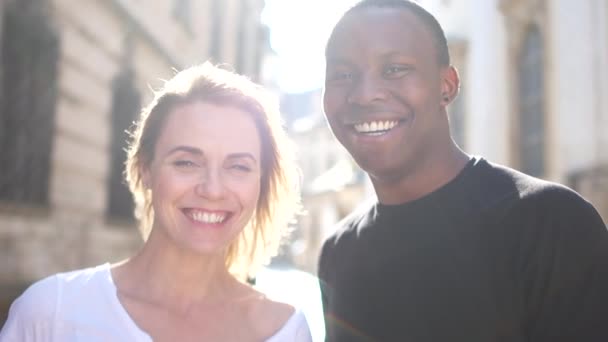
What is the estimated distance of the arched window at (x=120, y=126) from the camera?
36.4 ft

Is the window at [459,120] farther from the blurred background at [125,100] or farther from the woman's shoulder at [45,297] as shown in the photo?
the woman's shoulder at [45,297]

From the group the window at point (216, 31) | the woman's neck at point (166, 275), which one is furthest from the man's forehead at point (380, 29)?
the window at point (216, 31)

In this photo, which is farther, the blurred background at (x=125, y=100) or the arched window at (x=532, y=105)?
the arched window at (x=532, y=105)

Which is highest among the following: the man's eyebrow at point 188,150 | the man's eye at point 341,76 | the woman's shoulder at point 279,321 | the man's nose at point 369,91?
the man's eye at point 341,76

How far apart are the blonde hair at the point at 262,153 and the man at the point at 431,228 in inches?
11.0

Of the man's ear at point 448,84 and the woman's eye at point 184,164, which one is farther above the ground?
the man's ear at point 448,84

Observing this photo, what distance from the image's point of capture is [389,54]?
8.77 ft

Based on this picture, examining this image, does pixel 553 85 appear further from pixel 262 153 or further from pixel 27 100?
pixel 262 153

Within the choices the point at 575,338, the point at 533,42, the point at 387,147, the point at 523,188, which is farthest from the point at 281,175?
the point at 533,42

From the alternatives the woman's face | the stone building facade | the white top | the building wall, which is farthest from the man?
the building wall

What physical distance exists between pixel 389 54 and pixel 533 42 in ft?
35.8

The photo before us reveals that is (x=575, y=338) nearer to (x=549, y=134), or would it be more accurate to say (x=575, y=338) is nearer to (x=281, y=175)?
(x=281, y=175)

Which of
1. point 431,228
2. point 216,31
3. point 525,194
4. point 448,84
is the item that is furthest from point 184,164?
point 216,31

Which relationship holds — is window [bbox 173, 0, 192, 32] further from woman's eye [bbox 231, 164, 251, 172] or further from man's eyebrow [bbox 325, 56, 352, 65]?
woman's eye [bbox 231, 164, 251, 172]
